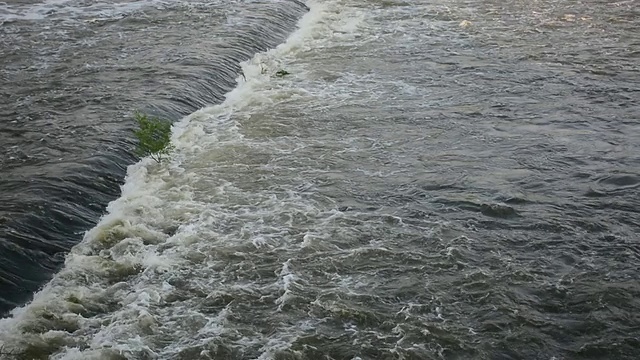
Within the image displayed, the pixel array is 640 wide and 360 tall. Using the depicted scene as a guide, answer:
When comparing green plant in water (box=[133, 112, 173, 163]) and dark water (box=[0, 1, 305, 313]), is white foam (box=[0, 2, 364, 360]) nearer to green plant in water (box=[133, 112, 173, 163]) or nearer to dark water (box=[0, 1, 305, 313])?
green plant in water (box=[133, 112, 173, 163])

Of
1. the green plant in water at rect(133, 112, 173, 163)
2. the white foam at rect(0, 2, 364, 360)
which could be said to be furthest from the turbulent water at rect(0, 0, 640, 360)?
the green plant in water at rect(133, 112, 173, 163)

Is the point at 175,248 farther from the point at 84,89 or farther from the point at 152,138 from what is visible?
the point at 84,89

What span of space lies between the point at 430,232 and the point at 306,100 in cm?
561

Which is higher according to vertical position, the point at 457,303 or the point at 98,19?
the point at 457,303

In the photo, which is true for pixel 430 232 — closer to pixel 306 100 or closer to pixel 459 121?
pixel 459 121

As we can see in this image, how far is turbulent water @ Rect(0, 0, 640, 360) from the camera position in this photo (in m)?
7.84

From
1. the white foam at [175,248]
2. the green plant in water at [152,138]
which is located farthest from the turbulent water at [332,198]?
the green plant in water at [152,138]

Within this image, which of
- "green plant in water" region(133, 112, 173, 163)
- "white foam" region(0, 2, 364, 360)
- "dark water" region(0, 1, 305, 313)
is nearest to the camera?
"white foam" region(0, 2, 364, 360)

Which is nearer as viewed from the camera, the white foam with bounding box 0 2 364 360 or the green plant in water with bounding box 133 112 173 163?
the white foam with bounding box 0 2 364 360

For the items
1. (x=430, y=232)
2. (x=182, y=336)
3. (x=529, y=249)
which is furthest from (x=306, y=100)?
(x=182, y=336)

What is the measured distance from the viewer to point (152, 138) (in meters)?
12.0

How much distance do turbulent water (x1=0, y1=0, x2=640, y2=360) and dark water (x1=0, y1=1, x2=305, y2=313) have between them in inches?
2.2

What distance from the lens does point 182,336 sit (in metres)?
7.75

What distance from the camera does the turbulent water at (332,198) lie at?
25.7ft
